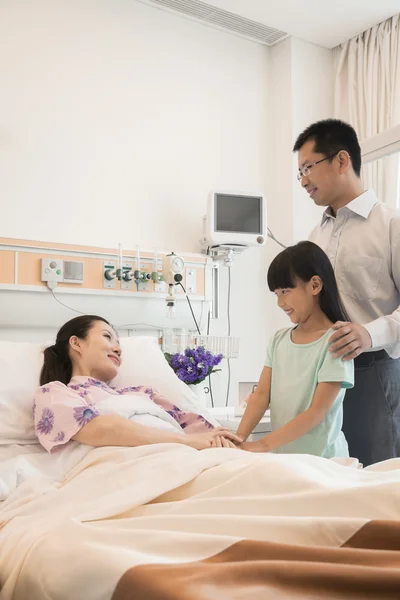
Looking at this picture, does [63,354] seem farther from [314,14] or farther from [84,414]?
[314,14]

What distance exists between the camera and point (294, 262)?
2.07 meters

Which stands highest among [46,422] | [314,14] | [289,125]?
[314,14]

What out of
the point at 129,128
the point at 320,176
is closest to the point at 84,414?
the point at 320,176

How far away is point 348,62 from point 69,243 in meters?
2.10

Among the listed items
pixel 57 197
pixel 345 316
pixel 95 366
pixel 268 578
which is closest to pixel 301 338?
pixel 345 316

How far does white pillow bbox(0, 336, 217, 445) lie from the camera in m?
1.98

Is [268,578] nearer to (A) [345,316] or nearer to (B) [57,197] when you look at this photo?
(A) [345,316]

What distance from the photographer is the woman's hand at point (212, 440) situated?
1827 millimetres

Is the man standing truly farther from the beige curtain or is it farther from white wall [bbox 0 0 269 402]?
the beige curtain

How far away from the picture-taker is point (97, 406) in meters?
1.94

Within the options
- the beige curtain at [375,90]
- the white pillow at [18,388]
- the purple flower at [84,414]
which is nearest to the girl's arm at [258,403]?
the purple flower at [84,414]

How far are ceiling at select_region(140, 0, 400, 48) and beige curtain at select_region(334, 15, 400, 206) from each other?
87 mm

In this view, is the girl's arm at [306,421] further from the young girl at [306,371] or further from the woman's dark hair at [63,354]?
the woman's dark hair at [63,354]

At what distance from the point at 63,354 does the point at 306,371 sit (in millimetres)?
832
